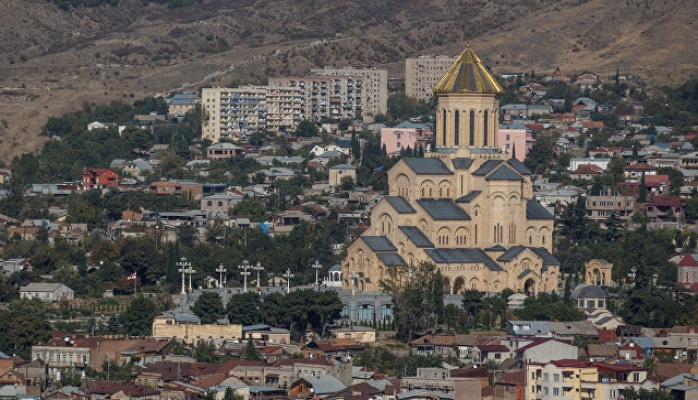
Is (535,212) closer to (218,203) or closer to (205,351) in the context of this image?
(205,351)

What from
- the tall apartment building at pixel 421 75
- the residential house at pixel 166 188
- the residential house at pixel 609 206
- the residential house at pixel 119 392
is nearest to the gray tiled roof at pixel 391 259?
the residential house at pixel 119 392

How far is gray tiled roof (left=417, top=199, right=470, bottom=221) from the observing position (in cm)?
9944

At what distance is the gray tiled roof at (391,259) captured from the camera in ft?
317

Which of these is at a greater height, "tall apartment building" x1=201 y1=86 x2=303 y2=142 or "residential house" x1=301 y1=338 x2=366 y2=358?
"tall apartment building" x1=201 y1=86 x2=303 y2=142

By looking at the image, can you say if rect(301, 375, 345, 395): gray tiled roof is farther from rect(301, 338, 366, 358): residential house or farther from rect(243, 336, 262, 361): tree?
rect(243, 336, 262, 361): tree

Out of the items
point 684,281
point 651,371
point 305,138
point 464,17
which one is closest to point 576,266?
point 684,281

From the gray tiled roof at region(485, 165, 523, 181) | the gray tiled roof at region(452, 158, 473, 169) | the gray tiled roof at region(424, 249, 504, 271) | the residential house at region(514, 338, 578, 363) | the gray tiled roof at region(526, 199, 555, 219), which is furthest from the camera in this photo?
the gray tiled roof at region(452, 158, 473, 169)

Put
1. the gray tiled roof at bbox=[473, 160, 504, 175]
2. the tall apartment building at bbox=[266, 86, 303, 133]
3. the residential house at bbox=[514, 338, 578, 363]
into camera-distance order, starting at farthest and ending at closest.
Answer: the tall apartment building at bbox=[266, 86, 303, 133]
the gray tiled roof at bbox=[473, 160, 504, 175]
the residential house at bbox=[514, 338, 578, 363]

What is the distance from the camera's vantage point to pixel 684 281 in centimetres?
9944

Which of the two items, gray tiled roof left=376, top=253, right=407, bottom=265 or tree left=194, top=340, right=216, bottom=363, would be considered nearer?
tree left=194, top=340, right=216, bottom=363

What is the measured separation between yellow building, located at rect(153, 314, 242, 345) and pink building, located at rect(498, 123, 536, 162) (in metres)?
43.8

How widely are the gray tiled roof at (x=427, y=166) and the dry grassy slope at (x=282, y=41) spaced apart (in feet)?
156

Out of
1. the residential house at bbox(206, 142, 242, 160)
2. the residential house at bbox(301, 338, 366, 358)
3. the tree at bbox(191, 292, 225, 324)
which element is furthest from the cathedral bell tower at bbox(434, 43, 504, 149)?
the residential house at bbox(206, 142, 242, 160)

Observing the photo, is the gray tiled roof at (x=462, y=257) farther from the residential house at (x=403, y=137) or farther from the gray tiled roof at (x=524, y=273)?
the residential house at (x=403, y=137)
